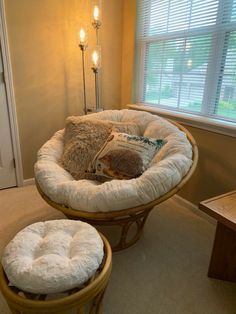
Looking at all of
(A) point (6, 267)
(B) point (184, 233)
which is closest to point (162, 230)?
(B) point (184, 233)

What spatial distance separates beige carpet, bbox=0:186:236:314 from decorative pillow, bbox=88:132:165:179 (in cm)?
58

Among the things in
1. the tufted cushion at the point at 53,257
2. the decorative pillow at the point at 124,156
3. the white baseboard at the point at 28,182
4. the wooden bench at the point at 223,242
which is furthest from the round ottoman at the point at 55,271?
the white baseboard at the point at 28,182

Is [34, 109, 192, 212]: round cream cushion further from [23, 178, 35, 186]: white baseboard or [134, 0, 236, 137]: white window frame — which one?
[23, 178, 35, 186]: white baseboard

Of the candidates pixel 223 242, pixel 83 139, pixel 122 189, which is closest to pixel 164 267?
pixel 223 242

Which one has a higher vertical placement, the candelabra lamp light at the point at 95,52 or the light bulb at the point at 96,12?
the light bulb at the point at 96,12

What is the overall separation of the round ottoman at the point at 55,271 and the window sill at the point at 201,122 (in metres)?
1.25

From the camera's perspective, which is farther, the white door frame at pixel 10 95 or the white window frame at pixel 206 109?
the white door frame at pixel 10 95

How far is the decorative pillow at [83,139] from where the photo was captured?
5.74 ft

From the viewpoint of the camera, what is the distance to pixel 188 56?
2.11 m

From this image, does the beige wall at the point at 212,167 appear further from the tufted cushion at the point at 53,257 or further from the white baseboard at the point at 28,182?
the white baseboard at the point at 28,182

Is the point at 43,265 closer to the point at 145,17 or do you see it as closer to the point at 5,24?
the point at 5,24

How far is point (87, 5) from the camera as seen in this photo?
2402 millimetres

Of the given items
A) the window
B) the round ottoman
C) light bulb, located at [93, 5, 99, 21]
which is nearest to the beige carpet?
the round ottoman

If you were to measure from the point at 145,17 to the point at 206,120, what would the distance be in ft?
4.45
